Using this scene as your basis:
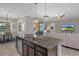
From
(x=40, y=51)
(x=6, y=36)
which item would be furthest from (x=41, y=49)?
(x=6, y=36)

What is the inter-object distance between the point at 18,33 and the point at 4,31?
17.7 inches

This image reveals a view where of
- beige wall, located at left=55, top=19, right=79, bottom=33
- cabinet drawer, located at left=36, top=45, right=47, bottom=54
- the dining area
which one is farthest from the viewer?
the dining area

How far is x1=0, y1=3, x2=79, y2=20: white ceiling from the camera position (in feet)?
8.57

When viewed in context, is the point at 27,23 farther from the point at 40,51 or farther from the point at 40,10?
the point at 40,51

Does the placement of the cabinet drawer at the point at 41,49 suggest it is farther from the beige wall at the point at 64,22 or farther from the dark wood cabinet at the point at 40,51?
the beige wall at the point at 64,22

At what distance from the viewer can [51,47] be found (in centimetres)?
212

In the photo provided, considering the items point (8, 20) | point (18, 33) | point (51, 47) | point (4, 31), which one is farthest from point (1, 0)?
point (51, 47)

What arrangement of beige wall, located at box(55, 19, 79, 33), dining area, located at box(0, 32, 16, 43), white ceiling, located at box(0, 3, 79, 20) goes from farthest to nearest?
dining area, located at box(0, 32, 16, 43)
white ceiling, located at box(0, 3, 79, 20)
beige wall, located at box(55, 19, 79, 33)

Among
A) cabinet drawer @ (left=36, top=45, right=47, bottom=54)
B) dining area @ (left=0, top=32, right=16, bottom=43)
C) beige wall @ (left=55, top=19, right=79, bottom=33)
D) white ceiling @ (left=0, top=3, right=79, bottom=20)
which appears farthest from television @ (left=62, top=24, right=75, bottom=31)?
dining area @ (left=0, top=32, right=16, bottom=43)

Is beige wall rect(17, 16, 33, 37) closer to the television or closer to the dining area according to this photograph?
the dining area

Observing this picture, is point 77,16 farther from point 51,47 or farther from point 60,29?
point 51,47

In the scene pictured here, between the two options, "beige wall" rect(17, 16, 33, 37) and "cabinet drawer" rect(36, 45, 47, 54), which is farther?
"beige wall" rect(17, 16, 33, 37)

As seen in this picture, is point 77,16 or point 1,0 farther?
point 77,16

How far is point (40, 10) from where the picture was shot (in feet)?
9.46
